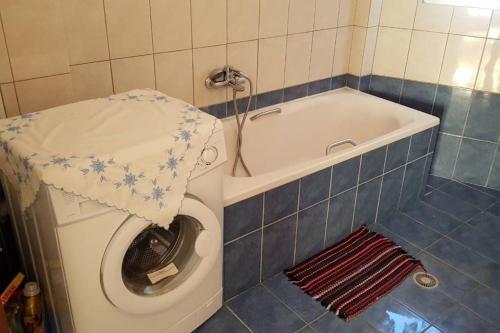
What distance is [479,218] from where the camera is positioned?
2547mm

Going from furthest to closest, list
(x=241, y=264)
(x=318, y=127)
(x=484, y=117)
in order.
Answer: (x=318, y=127)
(x=484, y=117)
(x=241, y=264)

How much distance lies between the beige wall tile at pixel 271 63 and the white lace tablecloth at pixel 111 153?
3.31ft

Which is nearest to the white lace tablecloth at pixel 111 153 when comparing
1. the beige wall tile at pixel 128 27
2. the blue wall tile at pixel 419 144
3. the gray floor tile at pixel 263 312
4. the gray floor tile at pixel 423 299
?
the beige wall tile at pixel 128 27

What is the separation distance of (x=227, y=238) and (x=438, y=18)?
1852mm

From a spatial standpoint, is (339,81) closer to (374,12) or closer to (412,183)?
(374,12)

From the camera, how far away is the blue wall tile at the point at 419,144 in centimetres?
246

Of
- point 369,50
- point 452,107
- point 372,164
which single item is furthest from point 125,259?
point 452,107

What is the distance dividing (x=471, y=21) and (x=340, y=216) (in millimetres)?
1361

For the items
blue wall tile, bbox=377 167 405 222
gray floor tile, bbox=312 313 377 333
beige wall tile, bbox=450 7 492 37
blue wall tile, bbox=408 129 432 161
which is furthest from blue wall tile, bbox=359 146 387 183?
beige wall tile, bbox=450 7 492 37

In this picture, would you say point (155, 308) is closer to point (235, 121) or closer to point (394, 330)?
point (394, 330)

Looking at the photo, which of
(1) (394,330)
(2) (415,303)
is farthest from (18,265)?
(2) (415,303)

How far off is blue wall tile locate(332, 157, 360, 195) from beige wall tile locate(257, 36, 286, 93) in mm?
686

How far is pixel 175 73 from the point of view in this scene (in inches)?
83.7

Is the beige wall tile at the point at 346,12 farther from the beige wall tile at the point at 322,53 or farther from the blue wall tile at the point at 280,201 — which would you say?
the blue wall tile at the point at 280,201
